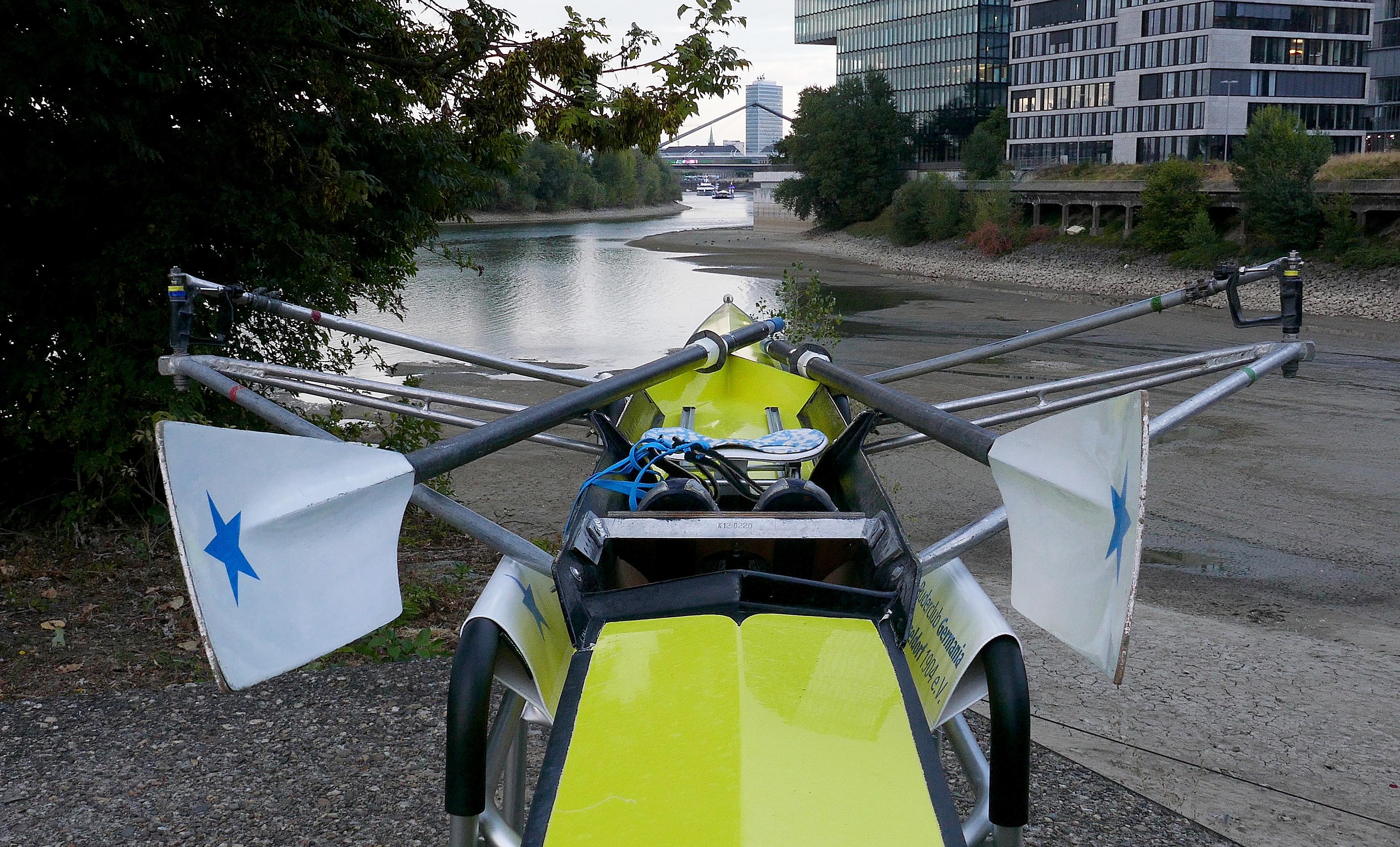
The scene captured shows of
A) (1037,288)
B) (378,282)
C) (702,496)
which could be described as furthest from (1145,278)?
(702,496)

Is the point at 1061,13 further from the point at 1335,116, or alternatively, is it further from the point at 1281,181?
the point at 1281,181

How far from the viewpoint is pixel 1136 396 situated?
8.13 ft

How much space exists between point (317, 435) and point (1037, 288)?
165 ft

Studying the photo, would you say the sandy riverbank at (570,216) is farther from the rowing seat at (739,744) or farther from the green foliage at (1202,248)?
the rowing seat at (739,744)

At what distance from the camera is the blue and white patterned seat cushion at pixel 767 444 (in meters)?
5.20

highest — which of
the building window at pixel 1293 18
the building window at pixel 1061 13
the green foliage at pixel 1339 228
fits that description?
the building window at pixel 1061 13

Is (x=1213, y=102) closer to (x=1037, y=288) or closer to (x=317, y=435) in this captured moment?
(x=1037, y=288)

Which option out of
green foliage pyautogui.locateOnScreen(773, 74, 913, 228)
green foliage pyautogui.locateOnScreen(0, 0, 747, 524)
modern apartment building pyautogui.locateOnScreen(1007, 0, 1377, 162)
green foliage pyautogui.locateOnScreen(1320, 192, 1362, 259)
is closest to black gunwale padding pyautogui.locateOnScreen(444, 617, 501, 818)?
green foliage pyautogui.locateOnScreen(0, 0, 747, 524)

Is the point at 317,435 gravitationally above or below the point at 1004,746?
above

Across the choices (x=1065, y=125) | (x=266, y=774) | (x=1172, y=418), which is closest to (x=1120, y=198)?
(x=1065, y=125)

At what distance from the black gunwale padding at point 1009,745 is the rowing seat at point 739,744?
19cm

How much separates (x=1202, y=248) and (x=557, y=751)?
51.8 meters

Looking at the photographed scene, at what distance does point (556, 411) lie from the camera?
4312 millimetres

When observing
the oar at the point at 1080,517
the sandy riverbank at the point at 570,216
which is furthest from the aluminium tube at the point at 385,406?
the sandy riverbank at the point at 570,216
